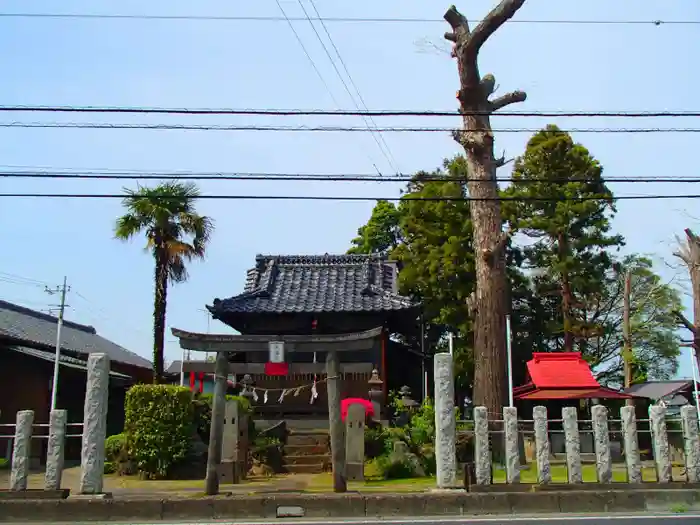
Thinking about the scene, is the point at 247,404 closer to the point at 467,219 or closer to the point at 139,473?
the point at 139,473

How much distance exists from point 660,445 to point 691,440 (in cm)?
63

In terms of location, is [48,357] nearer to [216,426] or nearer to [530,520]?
[216,426]

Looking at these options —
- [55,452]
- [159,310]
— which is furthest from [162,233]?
[55,452]

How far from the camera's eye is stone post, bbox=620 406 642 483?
12906mm

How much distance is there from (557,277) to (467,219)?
5793 millimetres

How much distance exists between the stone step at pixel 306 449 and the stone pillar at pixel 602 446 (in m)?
7.76

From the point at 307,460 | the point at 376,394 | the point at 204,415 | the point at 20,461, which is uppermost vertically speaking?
the point at 376,394

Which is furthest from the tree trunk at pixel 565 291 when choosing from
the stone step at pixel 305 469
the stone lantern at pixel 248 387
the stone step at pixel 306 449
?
the stone step at pixel 305 469

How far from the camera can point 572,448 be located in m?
13.0

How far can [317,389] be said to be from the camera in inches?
832

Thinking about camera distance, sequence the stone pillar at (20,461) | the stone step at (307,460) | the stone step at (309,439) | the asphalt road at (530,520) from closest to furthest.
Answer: the asphalt road at (530,520)
the stone pillar at (20,461)
the stone step at (307,460)
the stone step at (309,439)

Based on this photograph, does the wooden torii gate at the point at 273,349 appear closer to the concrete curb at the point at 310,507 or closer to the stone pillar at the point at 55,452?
the concrete curb at the point at 310,507

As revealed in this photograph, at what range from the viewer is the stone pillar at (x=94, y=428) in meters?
12.3

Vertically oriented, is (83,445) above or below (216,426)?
below
